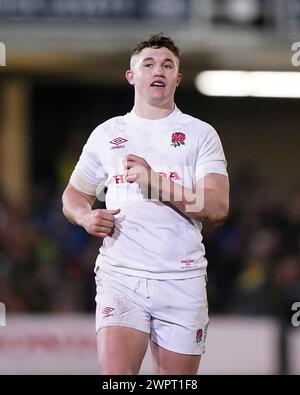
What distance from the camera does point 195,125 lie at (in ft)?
11.1

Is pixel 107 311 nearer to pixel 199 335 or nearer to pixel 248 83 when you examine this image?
pixel 199 335

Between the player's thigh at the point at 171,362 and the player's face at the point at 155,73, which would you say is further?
the player's thigh at the point at 171,362

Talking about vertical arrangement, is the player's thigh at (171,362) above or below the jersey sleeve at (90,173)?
below

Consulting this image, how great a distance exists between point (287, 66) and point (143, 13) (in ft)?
4.24

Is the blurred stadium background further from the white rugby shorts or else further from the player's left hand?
the player's left hand

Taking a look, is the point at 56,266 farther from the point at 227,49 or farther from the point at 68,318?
the point at 227,49

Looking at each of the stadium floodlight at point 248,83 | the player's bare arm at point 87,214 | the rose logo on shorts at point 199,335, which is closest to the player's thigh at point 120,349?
the rose logo on shorts at point 199,335

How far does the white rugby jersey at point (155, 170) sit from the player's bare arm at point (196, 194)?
0.03 m

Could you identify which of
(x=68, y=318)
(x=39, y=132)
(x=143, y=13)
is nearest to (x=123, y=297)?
(x=68, y=318)

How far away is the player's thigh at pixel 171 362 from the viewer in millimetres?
3443

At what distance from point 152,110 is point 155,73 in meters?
0.15

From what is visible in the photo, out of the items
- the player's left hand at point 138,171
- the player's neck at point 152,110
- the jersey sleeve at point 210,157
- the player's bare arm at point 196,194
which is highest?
the player's neck at point 152,110

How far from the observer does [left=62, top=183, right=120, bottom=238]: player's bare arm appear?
10.5 ft

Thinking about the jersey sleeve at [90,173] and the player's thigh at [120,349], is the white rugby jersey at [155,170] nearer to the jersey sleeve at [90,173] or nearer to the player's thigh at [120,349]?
the jersey sleeve at [90,173]
